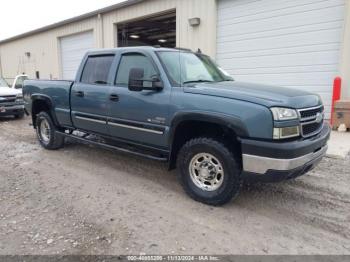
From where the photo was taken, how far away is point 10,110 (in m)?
10.9

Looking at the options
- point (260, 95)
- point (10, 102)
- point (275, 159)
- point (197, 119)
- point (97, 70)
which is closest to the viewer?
point (275, 159)

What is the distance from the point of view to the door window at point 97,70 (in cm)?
509

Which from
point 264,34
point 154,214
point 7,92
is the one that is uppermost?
point 264,34

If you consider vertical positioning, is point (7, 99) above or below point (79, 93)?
below

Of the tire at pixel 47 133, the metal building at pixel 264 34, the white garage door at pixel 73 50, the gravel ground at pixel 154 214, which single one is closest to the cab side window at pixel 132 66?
the gravel ground at pixel 154 214

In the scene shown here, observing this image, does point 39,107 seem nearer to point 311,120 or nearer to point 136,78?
point 136,78

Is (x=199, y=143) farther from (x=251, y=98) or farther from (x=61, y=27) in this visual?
(x=61, y=27)

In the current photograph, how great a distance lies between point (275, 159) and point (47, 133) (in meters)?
5.22

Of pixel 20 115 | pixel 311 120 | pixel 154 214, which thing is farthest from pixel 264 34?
pixel 20 115

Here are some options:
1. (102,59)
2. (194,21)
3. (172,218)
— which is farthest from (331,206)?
(194,21)

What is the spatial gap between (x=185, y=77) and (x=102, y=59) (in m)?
1.78

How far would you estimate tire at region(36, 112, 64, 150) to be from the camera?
637 cm

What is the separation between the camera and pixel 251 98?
3.39m

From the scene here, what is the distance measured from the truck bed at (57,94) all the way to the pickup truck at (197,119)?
0.08m
